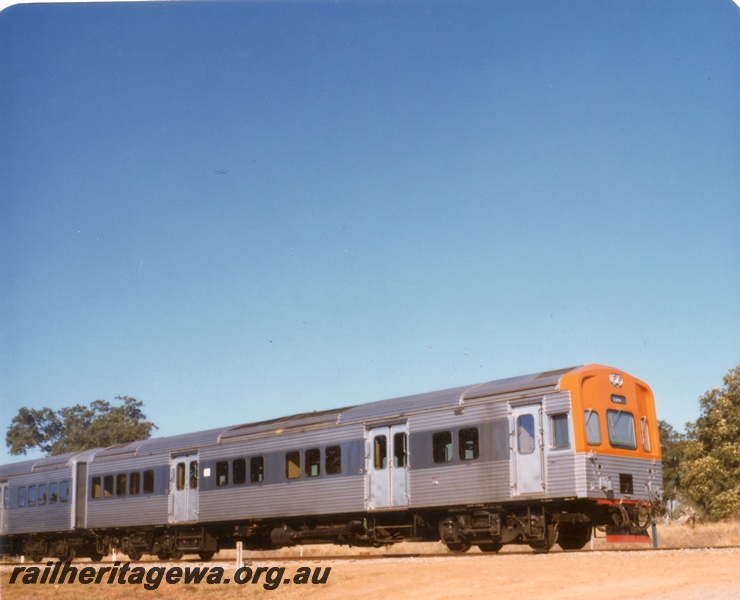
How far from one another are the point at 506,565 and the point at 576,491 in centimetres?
247

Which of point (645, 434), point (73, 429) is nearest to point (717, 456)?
point (645, 434)

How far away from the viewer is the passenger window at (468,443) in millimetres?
19391

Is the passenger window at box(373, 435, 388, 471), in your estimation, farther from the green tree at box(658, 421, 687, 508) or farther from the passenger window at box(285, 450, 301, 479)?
the green tree at box(658, 421, 687, 508)

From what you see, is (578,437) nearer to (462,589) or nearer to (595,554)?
(595,554)

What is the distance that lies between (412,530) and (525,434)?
4059 millimetres

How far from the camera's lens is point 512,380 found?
19.7m

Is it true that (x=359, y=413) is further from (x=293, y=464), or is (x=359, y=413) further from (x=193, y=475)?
(x=193, y=475)

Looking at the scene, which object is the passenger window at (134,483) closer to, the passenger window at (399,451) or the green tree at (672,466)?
the passenger window at (399,451)

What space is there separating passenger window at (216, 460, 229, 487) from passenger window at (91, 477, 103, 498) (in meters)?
5.90

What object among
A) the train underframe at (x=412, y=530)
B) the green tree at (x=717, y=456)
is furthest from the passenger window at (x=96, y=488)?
the green tree at (x=717, y=456)

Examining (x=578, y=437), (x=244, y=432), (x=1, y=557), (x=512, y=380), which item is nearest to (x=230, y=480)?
(x=244, y=432)

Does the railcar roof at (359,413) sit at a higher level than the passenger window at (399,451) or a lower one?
higher

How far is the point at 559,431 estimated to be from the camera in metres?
18.3

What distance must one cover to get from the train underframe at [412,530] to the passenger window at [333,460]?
114cm
